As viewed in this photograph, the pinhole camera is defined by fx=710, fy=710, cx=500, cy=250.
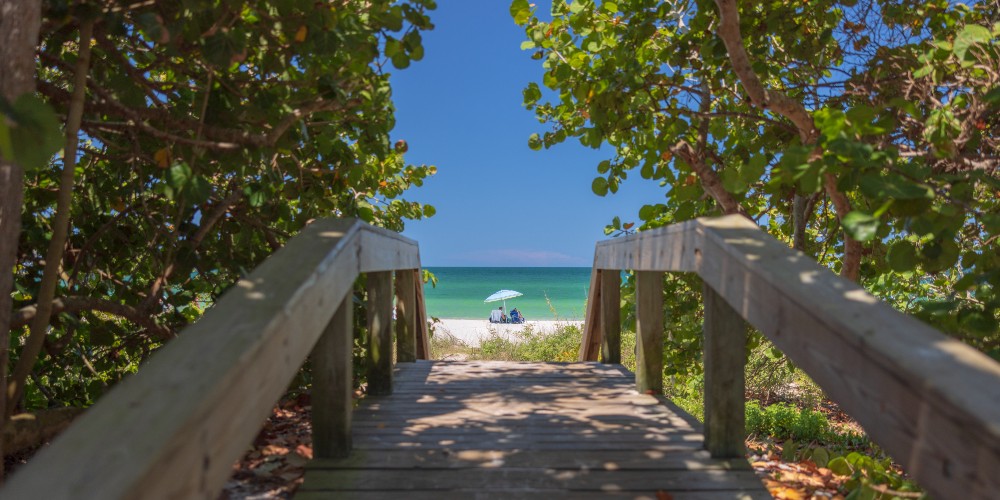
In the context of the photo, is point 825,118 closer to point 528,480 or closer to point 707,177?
point 528,480

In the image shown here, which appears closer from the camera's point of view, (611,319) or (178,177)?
(178,177)

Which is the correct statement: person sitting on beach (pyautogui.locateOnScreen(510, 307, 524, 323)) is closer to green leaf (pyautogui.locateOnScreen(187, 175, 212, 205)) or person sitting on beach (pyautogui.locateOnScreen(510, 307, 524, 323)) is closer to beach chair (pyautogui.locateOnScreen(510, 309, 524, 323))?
beach chair (pyautogui.locateOnScreen(510, 309, 524, 323))

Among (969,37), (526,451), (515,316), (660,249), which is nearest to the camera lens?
(526,451)

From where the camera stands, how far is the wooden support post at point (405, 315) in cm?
485

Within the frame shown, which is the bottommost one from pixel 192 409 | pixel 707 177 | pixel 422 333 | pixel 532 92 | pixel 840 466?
pixel 840 466

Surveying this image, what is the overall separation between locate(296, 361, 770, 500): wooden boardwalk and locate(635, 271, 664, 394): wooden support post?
4.0 inches

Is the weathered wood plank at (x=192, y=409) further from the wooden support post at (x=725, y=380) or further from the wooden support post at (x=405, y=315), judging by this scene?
the wooden support post at (x=405, y=315)

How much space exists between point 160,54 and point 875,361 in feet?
9.29

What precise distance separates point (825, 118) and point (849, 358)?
91 centimetres

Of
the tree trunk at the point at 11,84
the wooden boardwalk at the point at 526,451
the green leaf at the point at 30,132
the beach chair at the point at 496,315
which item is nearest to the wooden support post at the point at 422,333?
the wooden boardwalk at the point at 526,451

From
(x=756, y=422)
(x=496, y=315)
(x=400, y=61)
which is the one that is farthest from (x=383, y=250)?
(x=496, y=315)

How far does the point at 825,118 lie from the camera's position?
6.74ft

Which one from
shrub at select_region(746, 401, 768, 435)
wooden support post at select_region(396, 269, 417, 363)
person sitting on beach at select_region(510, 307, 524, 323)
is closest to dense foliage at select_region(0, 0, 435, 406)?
wooden support post at select_region(396, 269, 417, 363)

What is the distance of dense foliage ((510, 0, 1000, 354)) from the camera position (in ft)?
6.76
